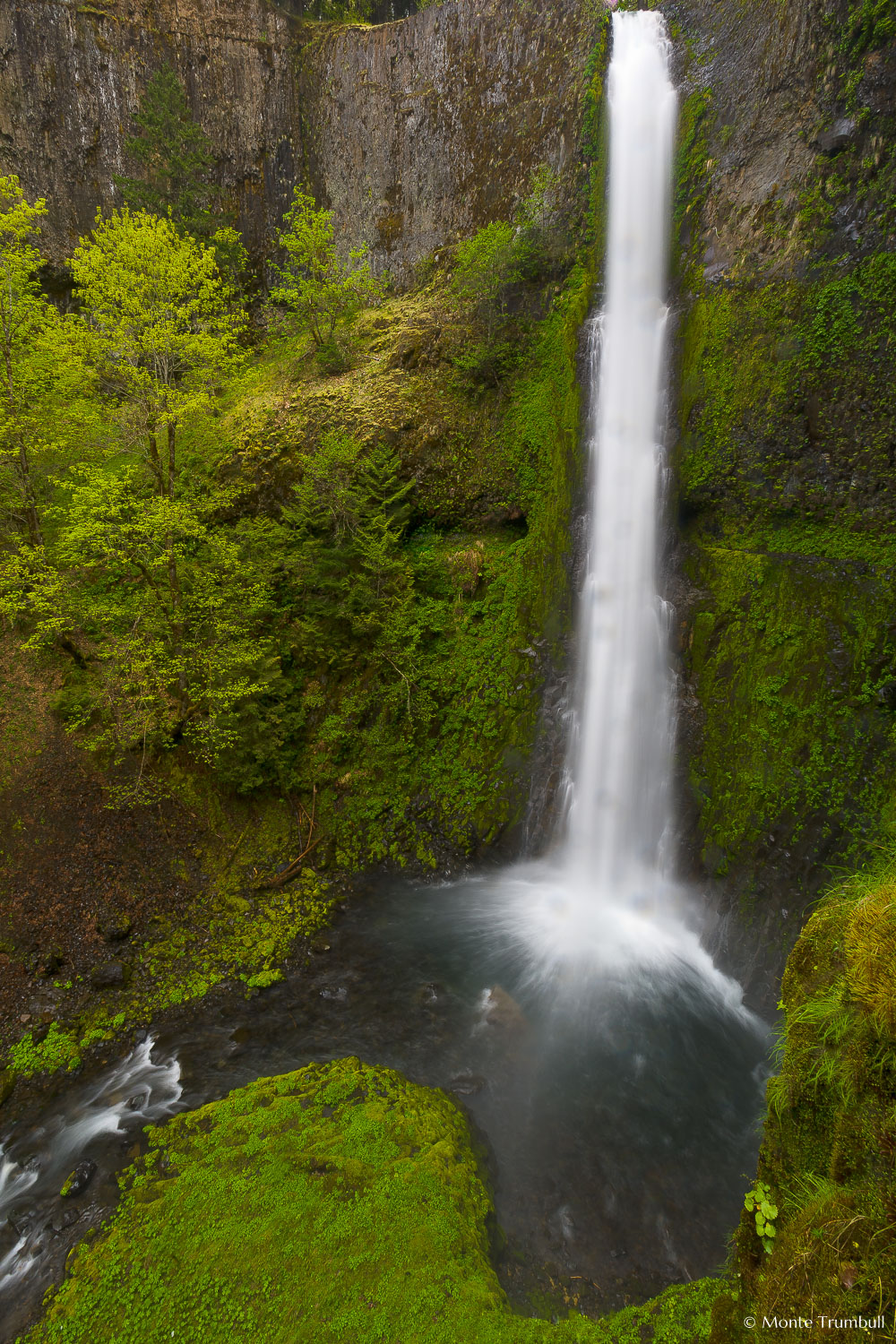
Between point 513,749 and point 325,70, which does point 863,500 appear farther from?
point 325,70

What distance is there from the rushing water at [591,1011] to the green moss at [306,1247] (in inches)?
17.4

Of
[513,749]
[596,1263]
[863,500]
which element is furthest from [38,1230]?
[863,500]

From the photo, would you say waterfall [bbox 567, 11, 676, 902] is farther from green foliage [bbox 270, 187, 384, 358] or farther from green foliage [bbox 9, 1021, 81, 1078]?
green foliage [bbox 9, 1021, 81, 1078]

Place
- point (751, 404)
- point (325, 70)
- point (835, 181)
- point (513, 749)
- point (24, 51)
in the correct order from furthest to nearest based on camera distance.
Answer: point (325, 70)
point (24, 51)
point (513, 749)
point (751, 404)
point (835, 181)

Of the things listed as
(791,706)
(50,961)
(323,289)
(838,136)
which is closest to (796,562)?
(791,706)

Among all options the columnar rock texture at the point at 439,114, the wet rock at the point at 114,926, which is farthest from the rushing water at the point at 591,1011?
the columnar rock texture at the point at 439,114

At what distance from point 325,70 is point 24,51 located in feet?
27.4

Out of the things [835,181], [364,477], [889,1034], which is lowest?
[889,1034]

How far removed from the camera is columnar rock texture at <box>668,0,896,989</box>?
7.40 m

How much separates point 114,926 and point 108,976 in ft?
2.33

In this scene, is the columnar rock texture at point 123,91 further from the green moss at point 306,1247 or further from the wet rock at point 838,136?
the green moss at point 306,1247

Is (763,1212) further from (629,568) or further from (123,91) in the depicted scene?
(123,91)

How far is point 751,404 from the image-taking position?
364 inches

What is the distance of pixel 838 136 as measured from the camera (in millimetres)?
8586
